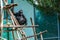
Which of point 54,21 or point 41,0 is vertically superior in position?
point 41,0

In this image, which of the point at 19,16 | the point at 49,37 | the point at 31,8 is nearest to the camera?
the point at 19,16

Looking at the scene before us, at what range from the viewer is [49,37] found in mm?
11094

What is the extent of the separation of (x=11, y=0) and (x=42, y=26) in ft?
6.62

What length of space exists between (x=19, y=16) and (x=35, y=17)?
2.75m

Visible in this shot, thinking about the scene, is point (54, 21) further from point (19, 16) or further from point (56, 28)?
point (19, 16)

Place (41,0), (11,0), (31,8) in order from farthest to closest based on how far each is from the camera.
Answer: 1. (31,8)
2. (11,0)
3. (41,0)

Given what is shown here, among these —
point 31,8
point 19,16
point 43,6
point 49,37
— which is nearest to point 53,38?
point 49,37

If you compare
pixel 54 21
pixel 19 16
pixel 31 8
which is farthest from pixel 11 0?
pixel 54 21

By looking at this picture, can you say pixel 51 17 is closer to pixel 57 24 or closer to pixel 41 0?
pixel 57 24

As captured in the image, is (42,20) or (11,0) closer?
(11,0)

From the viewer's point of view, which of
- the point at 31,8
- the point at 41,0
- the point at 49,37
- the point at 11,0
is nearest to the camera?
the point at 41,0

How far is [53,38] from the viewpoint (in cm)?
1118

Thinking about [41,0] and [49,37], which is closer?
[41,0]

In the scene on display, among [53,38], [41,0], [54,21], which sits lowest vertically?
[53,38]
